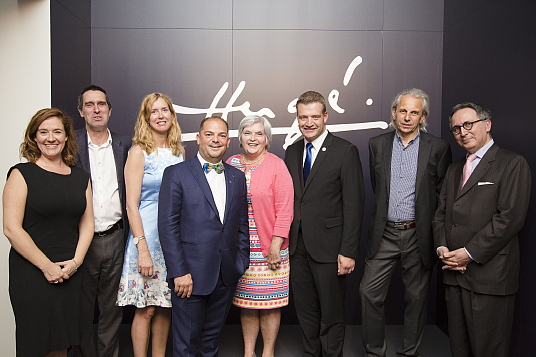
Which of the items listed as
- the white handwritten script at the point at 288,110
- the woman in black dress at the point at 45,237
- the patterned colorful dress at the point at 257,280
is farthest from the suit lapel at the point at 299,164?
the woman in black dress at the point at 45,237

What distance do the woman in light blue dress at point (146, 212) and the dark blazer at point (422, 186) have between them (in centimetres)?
141

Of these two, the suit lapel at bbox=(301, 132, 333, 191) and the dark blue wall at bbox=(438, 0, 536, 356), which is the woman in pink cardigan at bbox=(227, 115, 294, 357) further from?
the dark blue wall at bbox=(438, 0, 536, 356)

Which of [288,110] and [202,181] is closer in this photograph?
[202,181]

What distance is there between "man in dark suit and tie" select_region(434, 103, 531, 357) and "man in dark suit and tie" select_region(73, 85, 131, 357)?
214 centimetres

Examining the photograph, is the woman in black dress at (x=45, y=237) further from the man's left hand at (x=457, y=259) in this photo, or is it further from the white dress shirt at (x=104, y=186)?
the man's left hand at (x=457, y=259)

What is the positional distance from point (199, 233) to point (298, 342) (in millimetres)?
1878

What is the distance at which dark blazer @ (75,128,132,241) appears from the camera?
3.15m

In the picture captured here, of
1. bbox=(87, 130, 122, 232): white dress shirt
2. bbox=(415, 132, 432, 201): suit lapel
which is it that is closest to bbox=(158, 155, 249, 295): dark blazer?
bbox=(87, 130, 122, 232): white dress shirt

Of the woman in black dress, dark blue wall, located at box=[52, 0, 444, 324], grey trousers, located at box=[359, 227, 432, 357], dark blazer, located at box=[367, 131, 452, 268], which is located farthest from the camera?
dark blue wall, located at box=[52, 0, 444, 324]

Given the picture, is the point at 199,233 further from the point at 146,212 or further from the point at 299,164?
the point at 299,164

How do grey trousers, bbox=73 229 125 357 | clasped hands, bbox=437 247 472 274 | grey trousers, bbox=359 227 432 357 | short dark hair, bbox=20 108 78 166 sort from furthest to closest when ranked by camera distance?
grey trousers, bbox=359 227 432 357
grey trousers, bbox=73 229 125 357
clasped hands, bbox=437 247 472 274
short dark hair, bbox=20 108 78 166

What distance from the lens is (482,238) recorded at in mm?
2840

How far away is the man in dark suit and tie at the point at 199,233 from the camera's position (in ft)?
8.82

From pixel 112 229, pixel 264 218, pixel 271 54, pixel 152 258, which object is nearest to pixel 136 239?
pixel 152 258
